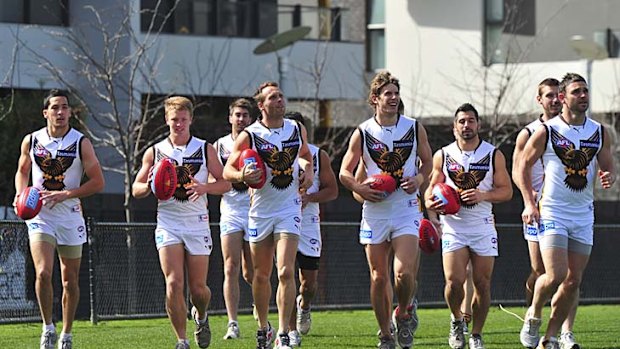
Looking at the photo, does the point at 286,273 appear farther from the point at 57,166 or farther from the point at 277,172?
the point at 57,166

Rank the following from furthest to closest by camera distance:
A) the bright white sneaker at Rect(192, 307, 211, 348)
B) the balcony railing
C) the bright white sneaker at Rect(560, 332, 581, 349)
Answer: the balcony railing < the bright white sneaker at Rect(192, 307, 211, 348) < the bright white sneaker at Rect(560, 332, 581, 349)

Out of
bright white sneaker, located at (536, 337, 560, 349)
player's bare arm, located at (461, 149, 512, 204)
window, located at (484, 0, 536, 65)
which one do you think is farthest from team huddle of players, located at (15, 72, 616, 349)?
window, located at (484, 0, 536, 65)

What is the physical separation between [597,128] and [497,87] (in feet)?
72.7

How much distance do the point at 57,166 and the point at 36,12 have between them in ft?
55.3

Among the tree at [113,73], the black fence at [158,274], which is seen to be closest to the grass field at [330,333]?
the black fence at [158,274]

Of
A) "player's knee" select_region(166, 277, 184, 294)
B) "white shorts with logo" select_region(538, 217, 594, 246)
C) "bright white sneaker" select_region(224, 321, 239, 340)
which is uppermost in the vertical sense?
"white shorts with logo" select_region(538, 217, 594, 246)

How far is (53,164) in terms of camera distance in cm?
1319

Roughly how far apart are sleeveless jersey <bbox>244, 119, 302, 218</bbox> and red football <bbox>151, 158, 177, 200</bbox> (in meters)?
0.79

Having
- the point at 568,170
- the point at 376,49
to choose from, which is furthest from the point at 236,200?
the point at 376,49

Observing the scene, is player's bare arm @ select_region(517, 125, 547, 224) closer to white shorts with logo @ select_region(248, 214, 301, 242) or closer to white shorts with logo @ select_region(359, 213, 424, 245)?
white shorts with logo @ select_region(359, 213, 424, 245)

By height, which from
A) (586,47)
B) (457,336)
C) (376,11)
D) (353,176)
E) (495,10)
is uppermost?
(376,11)

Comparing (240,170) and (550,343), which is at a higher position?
(240,170)

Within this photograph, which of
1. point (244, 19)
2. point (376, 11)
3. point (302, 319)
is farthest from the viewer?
point (376, 11)

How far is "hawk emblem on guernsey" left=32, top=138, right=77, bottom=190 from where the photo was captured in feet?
43.2
